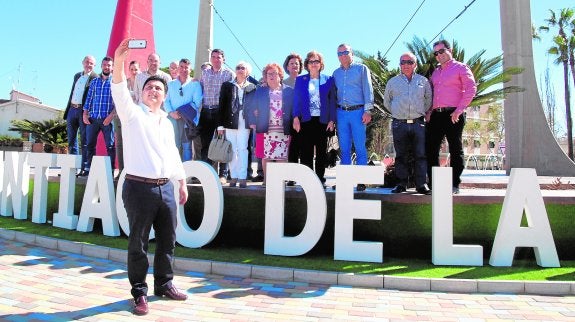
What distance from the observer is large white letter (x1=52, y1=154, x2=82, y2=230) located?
22.0ft

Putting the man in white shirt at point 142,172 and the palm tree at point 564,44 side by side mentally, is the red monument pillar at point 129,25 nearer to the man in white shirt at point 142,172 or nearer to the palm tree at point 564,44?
the man in white shirt at point 142,172

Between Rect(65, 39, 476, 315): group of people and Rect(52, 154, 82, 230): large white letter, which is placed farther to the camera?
Rect(52, 154, 82, 230): large white letter

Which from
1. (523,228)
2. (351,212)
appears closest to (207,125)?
(351,212)

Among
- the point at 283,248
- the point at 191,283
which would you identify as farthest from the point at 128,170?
the point at 283,248

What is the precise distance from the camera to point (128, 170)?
3.70 metres

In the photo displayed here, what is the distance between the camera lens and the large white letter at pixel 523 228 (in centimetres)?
496

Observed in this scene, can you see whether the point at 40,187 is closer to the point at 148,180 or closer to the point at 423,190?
the point at 148,180

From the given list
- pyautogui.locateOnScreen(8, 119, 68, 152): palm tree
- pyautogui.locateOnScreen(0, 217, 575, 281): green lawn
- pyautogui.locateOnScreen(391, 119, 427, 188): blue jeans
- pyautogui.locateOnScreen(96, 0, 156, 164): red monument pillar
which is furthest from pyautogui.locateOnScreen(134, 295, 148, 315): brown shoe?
pyautogui.locateOnScreen(8, 119, 68, 152): palm tree

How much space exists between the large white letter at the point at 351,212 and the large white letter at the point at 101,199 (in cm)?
331

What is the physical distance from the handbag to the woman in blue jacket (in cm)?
99

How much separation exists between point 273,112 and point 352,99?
1132mm

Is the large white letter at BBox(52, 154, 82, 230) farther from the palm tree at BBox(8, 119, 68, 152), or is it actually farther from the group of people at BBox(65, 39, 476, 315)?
the palm tree at BBox(8, 119, 68, 152)

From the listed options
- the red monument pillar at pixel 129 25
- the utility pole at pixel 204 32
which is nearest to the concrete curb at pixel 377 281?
the red monument pillar at pixel 129 25

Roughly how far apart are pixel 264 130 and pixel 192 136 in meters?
1.52
